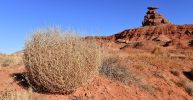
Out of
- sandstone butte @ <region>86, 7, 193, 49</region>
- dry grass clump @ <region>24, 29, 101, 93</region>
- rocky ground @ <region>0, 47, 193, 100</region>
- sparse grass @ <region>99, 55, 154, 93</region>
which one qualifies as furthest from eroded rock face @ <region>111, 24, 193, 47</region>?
dry grass clump @ <region>24, 29, 101, 93</region>

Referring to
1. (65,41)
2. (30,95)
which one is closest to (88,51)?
(65,41)

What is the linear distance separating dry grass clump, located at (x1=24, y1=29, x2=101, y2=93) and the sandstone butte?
4268 cm

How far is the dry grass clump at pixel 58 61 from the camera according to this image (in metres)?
8.18

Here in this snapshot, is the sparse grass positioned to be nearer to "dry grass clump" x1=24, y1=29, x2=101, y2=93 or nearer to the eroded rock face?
"dry grass clump" x1=24, y1=29, x2=101, y2=93

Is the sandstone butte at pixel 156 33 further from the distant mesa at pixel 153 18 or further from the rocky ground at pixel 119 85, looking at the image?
the rocky ground at pixel 119 85

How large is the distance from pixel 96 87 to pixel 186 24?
61.3 meters

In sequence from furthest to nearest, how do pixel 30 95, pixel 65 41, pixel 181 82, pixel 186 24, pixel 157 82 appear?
pixel 186 24, pixel 181 82, pixel 157 82, pixel 65 41, pixel 30 95

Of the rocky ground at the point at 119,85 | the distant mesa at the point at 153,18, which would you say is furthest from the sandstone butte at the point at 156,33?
the rocky ground at the point at 119,85

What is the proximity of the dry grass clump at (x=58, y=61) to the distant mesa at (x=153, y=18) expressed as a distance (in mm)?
67503

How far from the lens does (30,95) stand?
316 inches

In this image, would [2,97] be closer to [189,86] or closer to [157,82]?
[157,82]

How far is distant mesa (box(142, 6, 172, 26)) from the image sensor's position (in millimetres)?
75969

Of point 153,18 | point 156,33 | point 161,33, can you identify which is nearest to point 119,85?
point 161,33

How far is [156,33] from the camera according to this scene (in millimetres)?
65312
